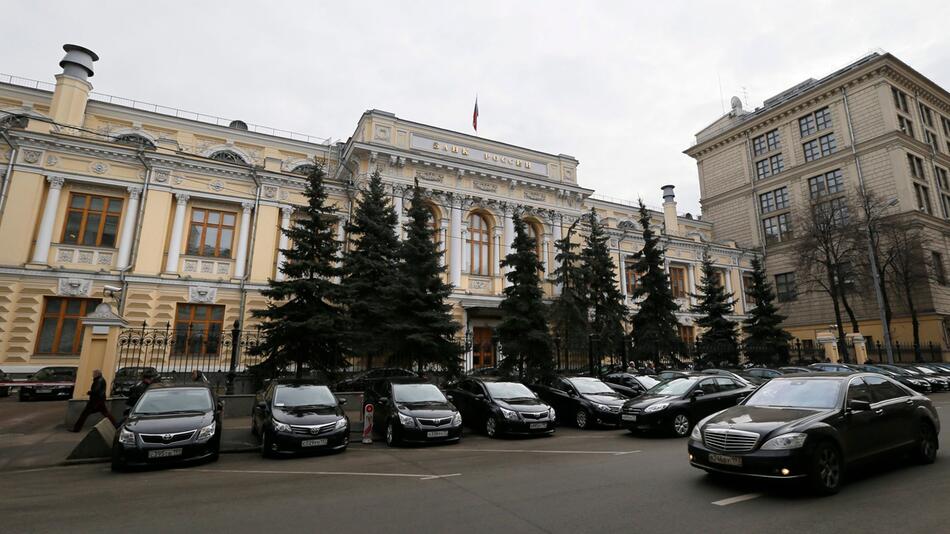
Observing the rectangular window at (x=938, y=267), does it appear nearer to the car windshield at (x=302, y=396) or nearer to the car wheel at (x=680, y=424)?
the car wheel at (x=680, y=424)

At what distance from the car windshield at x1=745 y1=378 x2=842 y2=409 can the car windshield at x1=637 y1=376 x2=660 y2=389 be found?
9.16 metres

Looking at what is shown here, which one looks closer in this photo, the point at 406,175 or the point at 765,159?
the point at 406,175

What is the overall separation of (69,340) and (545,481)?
77.8 ft

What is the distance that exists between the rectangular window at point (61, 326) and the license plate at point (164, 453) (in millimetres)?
17297

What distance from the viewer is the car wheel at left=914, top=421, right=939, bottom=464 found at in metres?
7.12

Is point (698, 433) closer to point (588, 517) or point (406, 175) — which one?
point (588, 517)

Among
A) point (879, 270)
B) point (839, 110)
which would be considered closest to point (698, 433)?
point (879, 270)

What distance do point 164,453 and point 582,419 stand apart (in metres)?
10.2

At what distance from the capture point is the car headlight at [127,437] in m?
8.15

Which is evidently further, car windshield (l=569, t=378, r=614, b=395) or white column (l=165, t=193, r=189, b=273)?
white column (l=165, t=193, r=189, b=273)

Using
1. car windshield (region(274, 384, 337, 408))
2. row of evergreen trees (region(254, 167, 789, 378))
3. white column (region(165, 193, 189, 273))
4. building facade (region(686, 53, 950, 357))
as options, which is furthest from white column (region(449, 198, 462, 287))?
building facade (region(686, 53, 950, 357))

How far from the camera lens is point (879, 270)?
1236 inches

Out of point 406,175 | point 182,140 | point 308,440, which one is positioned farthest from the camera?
point 182,140

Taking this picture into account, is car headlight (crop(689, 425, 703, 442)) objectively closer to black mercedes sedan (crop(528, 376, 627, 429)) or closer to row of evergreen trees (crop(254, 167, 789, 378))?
black mercedes sedan (crop(528, 376, 627, 429))
